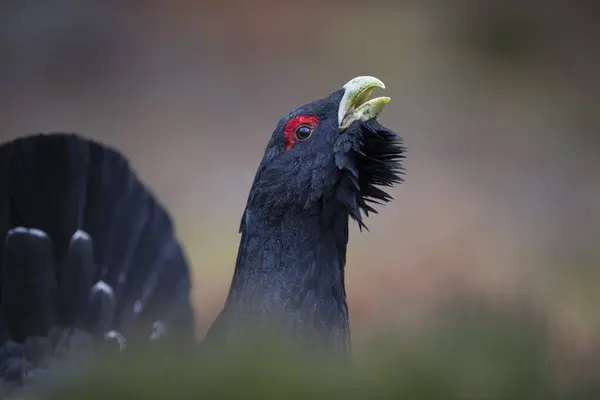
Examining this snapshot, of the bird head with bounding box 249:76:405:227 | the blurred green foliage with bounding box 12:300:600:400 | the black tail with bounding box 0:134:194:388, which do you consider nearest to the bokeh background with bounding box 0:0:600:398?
the black tail with bounding box 0:134:194:388

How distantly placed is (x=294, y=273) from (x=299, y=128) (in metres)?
0.33

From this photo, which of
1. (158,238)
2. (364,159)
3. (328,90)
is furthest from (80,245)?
(328,90)

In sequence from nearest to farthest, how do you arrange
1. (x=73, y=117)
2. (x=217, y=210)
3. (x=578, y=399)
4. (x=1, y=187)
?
(x=578, y=399) → (x=1, y=187) → (x=217, y=210) → (x=73, y=117)

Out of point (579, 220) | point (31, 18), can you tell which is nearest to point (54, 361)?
point (579, 220)

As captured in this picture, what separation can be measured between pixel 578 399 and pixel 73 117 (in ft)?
16.8

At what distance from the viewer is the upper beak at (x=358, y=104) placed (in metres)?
2.04

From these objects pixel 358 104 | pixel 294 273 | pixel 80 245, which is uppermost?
pixel 358 104

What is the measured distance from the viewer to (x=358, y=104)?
82.3 inches

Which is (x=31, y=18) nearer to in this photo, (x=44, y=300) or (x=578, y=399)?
(x=44, y=300)

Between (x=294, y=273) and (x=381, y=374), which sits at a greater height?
(x=294, y=273)

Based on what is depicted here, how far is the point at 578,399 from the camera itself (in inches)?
29.5

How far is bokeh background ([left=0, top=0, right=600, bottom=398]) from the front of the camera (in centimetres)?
523

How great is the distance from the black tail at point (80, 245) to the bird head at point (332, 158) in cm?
65

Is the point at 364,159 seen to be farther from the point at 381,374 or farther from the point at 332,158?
the point at 381,374
